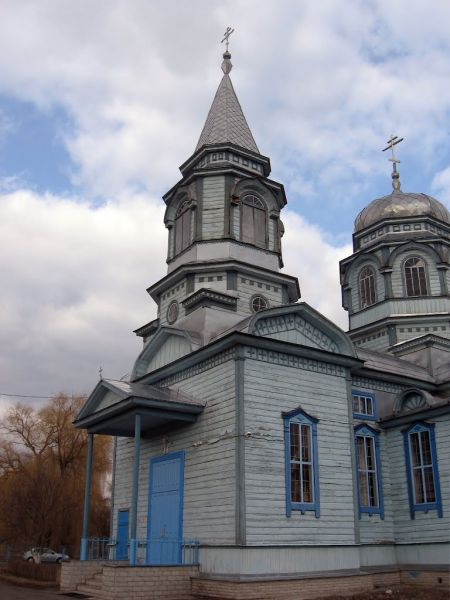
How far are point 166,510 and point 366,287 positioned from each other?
44.9 feet

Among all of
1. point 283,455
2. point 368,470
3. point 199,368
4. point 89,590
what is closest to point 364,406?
point 368,470

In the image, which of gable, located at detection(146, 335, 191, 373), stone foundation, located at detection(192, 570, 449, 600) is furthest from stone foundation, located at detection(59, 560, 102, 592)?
gable, located at detection(146, 335, 191, 373)

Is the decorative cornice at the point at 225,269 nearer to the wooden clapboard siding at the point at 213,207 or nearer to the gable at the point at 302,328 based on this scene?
the wooden clapboard siding at the point at 213,207

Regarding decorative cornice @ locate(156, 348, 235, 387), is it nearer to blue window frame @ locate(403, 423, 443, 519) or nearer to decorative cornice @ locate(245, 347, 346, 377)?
decorative cornice @ locate(245, 347, 346, 377)

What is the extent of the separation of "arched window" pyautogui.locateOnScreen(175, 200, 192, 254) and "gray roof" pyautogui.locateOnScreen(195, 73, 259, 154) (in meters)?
2.48

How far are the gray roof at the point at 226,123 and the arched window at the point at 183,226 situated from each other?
97.5 inches

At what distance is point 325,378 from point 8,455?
22.9m

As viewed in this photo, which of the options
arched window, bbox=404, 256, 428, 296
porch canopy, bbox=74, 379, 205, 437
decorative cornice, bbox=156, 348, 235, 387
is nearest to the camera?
porch canopy, bbox=74, 379, 205, 437

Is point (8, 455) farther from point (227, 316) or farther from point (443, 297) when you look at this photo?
point (443, 297)

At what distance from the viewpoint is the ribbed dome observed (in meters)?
26.5

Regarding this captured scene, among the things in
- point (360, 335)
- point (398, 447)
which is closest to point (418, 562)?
point (398, 447)

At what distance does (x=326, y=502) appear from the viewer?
15.1 metres

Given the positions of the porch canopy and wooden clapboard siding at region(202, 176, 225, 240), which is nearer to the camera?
the porch canopy

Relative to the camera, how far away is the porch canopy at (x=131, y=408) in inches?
597
